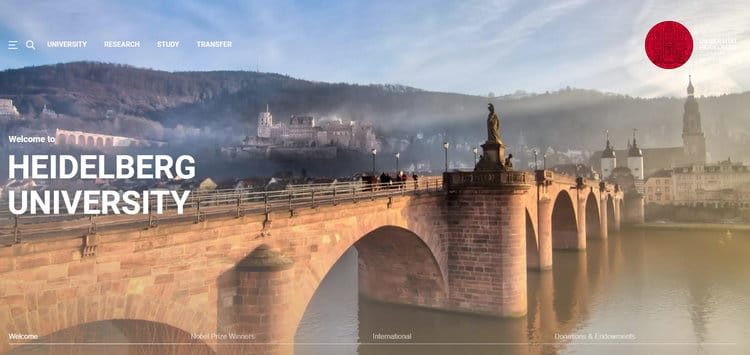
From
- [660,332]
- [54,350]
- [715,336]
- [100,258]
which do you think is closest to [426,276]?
[660,332]

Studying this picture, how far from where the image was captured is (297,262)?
50.3ft

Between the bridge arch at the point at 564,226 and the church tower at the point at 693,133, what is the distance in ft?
281

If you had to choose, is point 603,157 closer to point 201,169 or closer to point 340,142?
point 340,142

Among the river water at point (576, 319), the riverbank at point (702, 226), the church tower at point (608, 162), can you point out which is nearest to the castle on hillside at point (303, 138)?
the church tower at point (608, 162)

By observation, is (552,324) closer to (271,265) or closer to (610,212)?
(271,265)

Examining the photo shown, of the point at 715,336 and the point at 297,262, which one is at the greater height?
the point at 297,262

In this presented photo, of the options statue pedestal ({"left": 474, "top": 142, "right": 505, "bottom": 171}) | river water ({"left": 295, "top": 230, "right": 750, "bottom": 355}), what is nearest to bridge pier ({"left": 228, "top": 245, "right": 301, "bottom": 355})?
river water ({"left": 295, "top": 230, "right": 750, "bottom": 355})

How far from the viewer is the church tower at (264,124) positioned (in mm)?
168850

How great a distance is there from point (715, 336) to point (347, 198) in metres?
19.9

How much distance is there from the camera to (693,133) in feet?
391

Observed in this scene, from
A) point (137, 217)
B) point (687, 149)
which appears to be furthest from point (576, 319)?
point (687, 149)

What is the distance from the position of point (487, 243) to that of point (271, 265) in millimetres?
14860

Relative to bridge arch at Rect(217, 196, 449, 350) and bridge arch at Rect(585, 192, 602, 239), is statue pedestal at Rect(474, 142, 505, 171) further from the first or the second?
bridge arch at Rect(585, 192, 602, 239)

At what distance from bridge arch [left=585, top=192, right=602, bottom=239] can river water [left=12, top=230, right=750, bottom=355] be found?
22209 millimetres
